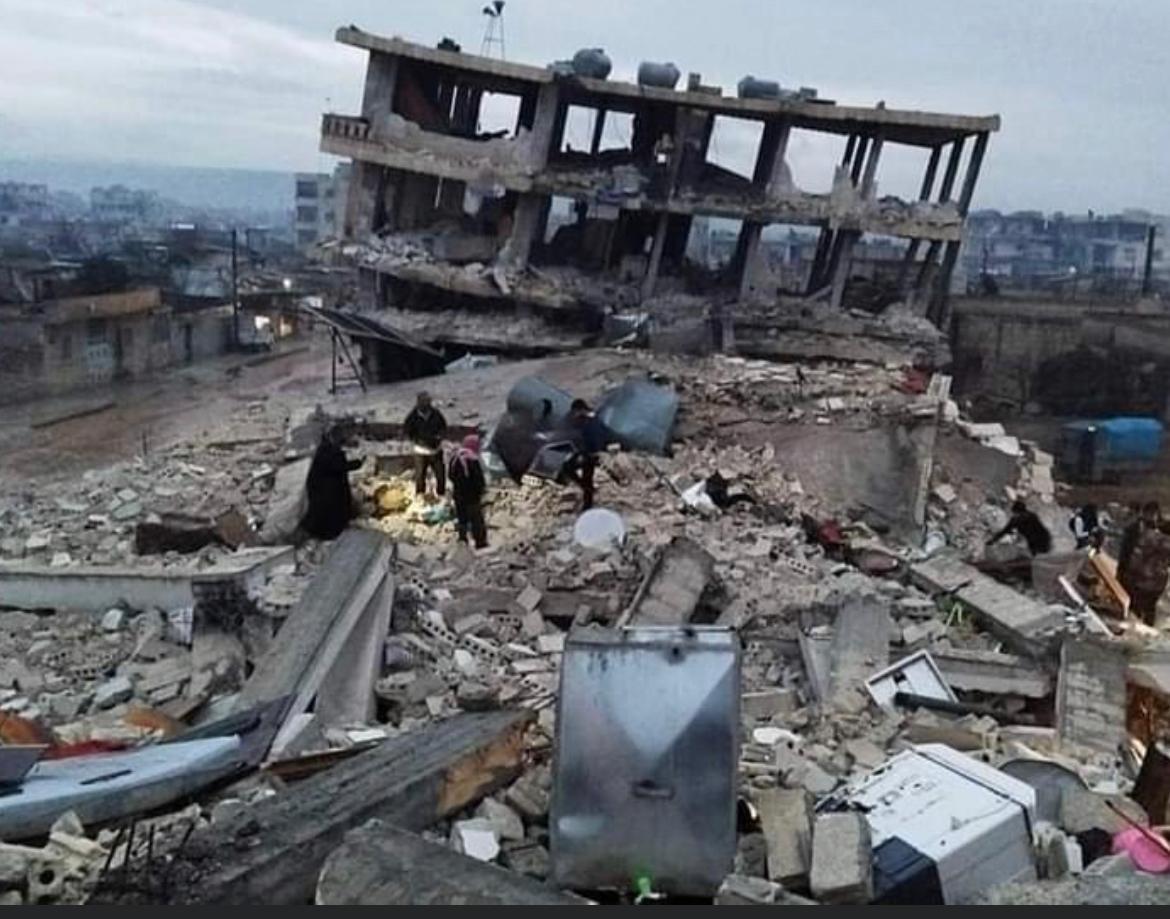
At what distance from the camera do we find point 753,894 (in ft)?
11.1

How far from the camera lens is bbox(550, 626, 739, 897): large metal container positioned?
3.57m

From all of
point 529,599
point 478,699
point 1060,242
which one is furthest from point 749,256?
point 1060,242

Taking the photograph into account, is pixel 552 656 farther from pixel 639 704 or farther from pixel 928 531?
pixel 928 531

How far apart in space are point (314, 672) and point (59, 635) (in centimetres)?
217

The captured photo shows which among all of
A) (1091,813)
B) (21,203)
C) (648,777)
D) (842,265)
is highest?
(842,265)

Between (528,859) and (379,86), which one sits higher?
(379,86)

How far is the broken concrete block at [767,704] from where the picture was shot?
5.77 metres

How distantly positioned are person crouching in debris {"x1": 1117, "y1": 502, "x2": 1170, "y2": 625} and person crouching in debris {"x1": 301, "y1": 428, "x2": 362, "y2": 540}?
233 inches

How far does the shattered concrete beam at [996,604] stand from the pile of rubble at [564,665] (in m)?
0.02

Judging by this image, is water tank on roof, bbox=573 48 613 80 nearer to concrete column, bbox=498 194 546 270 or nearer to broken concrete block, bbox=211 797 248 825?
concrete column, bbox=498 194 546 270

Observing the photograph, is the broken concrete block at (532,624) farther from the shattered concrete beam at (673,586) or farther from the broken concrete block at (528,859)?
the broken concrete block at (528,859)

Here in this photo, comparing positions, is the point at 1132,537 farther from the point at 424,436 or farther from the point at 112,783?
the point at 112,783

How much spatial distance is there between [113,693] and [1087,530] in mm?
8530

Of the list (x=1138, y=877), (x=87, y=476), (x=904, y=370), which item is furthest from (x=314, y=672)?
(x=904, y=370)
